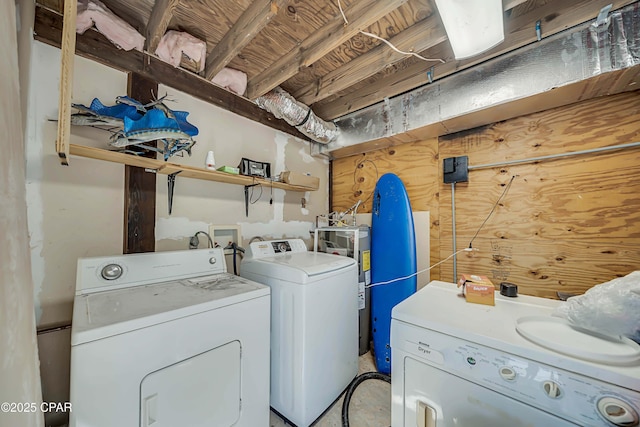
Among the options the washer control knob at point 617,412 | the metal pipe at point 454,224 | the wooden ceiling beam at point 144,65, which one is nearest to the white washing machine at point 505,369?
the washer control knob at point 617,412

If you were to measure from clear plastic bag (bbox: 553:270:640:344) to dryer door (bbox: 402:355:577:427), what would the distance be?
36cm

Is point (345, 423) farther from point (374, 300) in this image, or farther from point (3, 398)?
point (3, 398)

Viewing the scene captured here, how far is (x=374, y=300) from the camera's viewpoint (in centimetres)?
214

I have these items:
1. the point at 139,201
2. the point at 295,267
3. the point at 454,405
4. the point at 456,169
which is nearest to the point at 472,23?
the point at 456,169

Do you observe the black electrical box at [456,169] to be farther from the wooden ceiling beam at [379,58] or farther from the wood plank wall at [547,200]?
the wooden ceiling beam at [379,58]

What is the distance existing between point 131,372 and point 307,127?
2.00 m

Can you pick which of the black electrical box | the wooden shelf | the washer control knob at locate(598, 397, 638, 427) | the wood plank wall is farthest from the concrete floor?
the black electrical box

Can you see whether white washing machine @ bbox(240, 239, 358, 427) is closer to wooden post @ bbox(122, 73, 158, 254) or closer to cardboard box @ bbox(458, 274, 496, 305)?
wooden post @ bbox(122, 73, 158, 254)

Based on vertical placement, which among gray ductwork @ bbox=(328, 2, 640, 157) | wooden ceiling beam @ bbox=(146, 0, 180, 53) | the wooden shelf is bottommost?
the wooden shelf

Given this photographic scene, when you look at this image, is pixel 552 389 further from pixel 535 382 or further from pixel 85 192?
pixel 85 192

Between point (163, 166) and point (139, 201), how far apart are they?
28cm

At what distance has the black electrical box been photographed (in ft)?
6.38

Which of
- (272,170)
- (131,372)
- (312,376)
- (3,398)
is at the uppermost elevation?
(272,170)

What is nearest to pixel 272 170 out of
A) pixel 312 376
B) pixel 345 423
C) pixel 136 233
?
pixel 136 233
